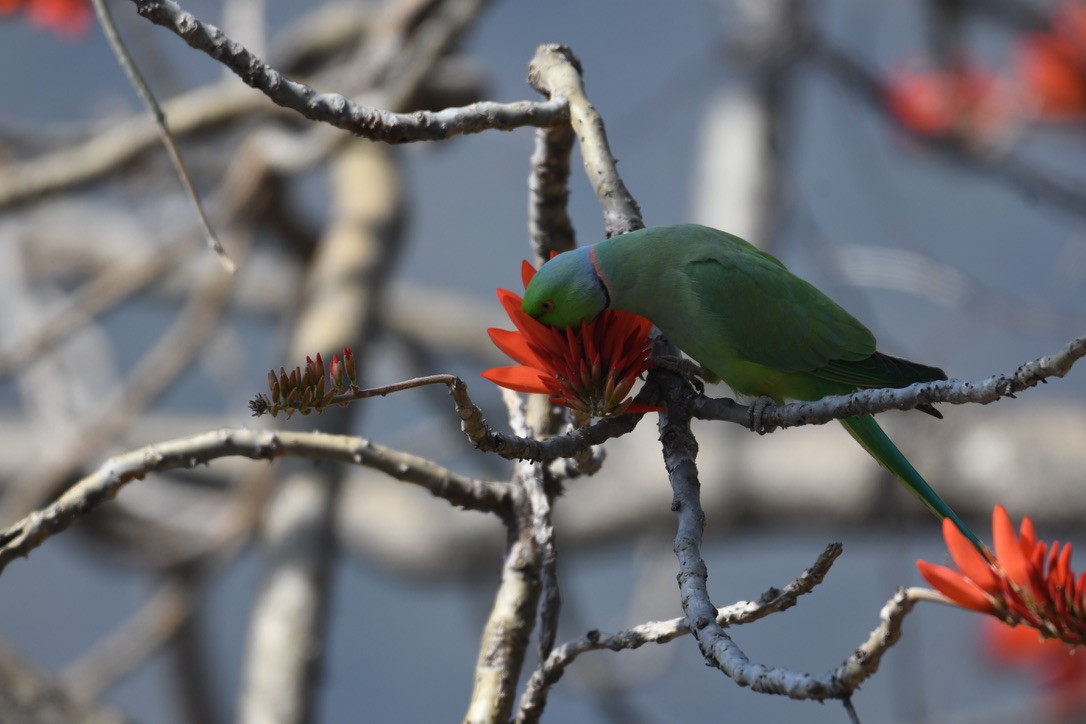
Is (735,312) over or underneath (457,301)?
underneath

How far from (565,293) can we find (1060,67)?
2.06 metres

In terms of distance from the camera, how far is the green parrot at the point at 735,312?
1015 millimetres

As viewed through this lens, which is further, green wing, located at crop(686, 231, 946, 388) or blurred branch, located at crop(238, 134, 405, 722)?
blurred branch, located at crop(238, 134, 405, 722)

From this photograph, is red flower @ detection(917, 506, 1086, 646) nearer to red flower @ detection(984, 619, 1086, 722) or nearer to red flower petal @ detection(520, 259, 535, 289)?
red flower petal @ detection(520, 259, 535, 289)

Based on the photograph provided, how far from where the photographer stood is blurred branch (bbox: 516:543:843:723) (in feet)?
2.31

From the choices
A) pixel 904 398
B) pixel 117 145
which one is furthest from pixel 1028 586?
pixel 117 145

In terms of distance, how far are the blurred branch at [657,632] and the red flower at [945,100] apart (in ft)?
7.55

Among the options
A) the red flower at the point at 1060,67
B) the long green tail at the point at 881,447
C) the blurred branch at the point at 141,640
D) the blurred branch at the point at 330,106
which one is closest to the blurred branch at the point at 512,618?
the blurred branch at the point at 330,106

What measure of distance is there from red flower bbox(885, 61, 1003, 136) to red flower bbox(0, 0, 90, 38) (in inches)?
74.8

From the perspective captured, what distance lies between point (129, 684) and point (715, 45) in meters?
3.37

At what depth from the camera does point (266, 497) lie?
233 cm

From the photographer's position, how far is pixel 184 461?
35.1 inches

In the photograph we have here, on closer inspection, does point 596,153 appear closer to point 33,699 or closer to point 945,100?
point 33,699

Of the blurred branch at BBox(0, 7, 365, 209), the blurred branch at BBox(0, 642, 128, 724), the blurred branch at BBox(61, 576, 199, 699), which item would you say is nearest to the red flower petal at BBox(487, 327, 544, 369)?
the blurred branch at BBox(0, 642, 128, 724)
